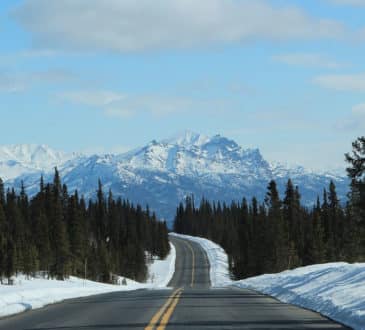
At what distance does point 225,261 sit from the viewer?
17275 cm

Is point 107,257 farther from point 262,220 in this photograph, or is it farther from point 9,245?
point 9,245

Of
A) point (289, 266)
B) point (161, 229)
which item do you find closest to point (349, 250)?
point (289, 266)

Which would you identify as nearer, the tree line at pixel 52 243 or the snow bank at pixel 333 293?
the snow bank at pixel 333 293

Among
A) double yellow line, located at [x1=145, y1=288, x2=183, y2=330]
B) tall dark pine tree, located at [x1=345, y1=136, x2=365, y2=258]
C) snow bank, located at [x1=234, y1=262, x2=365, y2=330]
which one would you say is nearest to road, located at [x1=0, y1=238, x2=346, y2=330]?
double yellow line, located at [x1=145, y1=288, x2=183, y2=330]

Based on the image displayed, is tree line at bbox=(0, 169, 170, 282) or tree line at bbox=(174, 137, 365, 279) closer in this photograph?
tree line at bbox=(0, 169, 170, 282)

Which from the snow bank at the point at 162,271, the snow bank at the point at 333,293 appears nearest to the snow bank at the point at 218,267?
the snow bank at the point at 162,271

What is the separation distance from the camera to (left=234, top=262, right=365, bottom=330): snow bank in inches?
725

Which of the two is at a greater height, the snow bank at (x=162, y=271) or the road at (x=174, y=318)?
the road at (x=174, y=318)

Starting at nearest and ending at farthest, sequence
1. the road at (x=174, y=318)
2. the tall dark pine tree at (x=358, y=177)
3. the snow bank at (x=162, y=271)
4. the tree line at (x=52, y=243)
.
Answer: the road at (x=174, y=318) → the tall dark pine tree at (x=358, y=177) → the tree line at (x=52, y=243) → the snow bank at (x=162, y=271)

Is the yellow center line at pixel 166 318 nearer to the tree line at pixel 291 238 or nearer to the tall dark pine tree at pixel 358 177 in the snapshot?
the tall dark pine tree at pixel 358 177

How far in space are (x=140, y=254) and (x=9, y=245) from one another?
226 feet

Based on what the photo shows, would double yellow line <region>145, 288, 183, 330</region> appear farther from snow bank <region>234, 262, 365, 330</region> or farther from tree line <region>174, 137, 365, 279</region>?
tree line <region>174, 137, 365, 279</region>

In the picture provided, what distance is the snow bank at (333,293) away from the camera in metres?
18.4

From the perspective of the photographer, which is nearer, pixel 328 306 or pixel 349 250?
pixel 328 306
